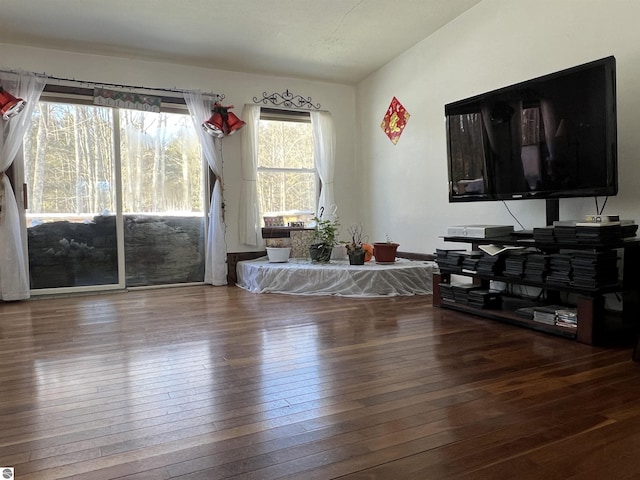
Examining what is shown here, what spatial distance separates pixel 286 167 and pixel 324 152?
1.83 feet

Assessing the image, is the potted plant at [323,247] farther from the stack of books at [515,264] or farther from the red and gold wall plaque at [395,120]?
the stack of books at [515,264]

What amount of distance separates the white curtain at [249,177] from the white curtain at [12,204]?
7.44ft

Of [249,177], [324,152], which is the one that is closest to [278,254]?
[249,177]

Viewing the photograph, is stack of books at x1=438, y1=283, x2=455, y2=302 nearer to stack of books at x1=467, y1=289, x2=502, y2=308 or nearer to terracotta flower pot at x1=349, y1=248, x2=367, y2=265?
stack of books at x1=467, y1=289, x2=502, y2=308

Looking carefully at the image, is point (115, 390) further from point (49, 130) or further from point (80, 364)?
point (49, 130)

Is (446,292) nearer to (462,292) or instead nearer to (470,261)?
(462,292)

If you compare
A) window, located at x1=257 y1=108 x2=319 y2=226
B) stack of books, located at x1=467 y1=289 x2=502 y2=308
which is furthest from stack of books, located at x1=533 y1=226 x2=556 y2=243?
window, located at x1=257 y1=108 x2=319 y2=226

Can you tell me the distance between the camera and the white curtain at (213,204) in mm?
5133

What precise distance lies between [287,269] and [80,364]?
8.04ft

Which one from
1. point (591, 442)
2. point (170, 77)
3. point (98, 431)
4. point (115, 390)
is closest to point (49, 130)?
point (170, 77)

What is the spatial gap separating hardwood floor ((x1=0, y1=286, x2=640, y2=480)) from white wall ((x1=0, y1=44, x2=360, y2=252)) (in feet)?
8.94

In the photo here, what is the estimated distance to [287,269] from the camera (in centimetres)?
460

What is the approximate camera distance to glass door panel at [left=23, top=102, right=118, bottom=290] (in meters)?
4.58

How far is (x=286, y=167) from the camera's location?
5738 millimetres
